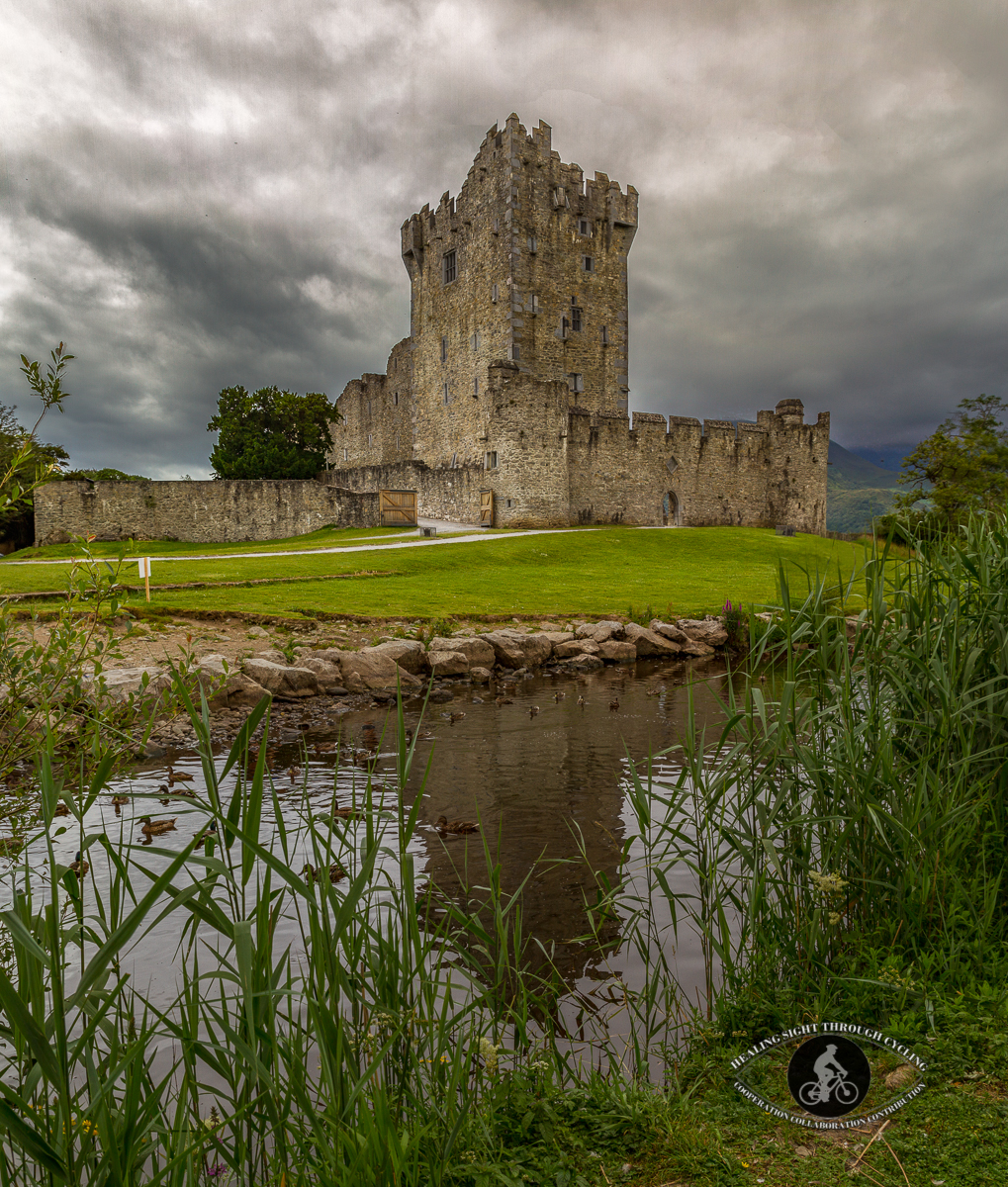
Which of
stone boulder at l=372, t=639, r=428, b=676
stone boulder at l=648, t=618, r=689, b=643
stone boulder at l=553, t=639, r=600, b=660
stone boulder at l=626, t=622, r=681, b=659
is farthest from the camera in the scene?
stone boulder at l=648, t=618, r=689, b=643

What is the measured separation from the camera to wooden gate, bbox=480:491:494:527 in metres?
36.7

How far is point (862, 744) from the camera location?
3.88 metres

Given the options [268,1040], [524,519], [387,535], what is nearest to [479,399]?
[524,519]

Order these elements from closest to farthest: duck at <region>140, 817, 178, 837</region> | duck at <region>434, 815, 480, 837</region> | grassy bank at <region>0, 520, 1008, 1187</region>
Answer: grassy bank at <region>0, 520, 1008, 1187</region> < duck at <region>140, 817, 178, 837</region> < duck at <region>434, 815, 480, 837</region>

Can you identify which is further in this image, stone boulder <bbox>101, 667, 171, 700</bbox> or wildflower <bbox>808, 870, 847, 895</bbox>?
stone boulder <bbox>101, 667, 171, 700</bbox>

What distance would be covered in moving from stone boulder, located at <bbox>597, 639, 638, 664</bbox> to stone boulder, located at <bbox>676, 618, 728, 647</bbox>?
1679 mm

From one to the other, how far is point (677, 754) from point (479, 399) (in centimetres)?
3367

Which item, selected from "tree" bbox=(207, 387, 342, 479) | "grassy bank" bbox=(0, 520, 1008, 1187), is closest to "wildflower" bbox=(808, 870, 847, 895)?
"grassy bank" bbox=(0, 520, 1008, 1187)

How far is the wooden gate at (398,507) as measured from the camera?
36625 millimetres

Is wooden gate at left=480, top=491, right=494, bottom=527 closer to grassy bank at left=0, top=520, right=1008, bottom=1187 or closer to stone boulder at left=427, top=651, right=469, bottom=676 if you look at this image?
stone boulder at left=427, top=651, right=469, bottom=676

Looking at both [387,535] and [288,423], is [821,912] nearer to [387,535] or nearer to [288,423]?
[387,535]

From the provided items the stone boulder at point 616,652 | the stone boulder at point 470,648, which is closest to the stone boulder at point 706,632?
the stone boulder at point 616,652

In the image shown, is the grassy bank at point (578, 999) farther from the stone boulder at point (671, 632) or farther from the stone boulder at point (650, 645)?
the stone boulder at point (671, 632)

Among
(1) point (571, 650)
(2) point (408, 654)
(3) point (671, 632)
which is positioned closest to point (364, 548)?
(3) point (671, 632)
